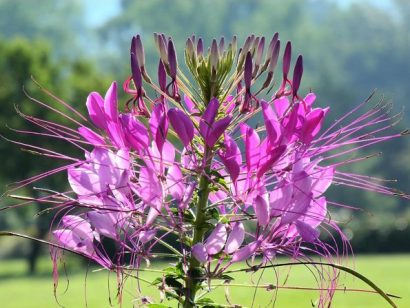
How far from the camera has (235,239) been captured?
77.9 inches

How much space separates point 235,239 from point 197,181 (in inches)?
6.8

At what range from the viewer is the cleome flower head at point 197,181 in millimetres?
1914

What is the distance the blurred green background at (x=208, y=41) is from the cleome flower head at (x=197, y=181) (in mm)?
32206

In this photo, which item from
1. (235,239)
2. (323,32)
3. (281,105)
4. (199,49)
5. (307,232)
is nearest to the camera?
(307,232)

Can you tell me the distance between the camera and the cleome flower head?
6.28ft

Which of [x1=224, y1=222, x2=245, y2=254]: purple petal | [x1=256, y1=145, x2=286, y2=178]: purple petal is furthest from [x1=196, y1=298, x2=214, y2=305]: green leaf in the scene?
[x1=256, y1=145, x2=286, y2=178]: purple petal

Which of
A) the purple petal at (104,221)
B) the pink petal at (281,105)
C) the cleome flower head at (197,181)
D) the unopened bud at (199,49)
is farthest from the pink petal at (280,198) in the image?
the unopened bud at (199,49)

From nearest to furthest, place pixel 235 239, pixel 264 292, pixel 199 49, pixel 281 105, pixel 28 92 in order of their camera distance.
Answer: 1. pixel 235 239
2. pixel 281 105
3. pixel 199 49
4. pixel 264 292
5. pixel 28 92

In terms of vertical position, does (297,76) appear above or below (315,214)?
above

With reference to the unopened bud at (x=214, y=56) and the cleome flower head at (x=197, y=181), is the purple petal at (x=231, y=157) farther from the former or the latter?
the unopened bud at (x=214, y=56)

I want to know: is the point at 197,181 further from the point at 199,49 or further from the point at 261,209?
the point at 199,49

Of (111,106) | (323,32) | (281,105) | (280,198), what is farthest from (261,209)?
(323,32)

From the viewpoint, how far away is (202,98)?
2.19 meters

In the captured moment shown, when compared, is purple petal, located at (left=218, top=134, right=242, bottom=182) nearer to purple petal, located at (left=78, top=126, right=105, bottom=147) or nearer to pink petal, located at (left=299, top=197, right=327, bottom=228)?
pink petal, located at (left=299, top=197, right=327, bottom=228)
